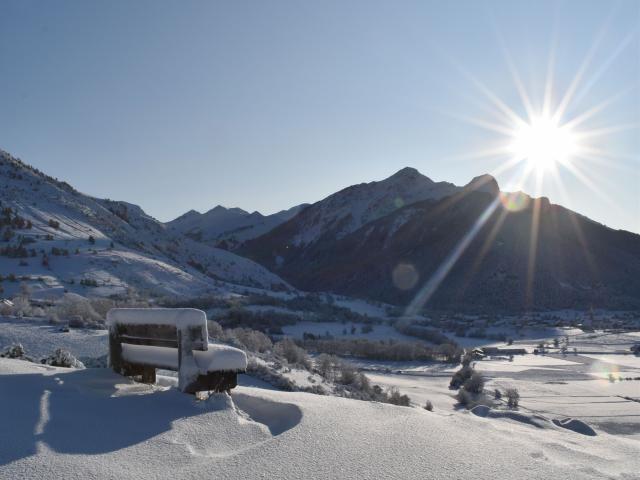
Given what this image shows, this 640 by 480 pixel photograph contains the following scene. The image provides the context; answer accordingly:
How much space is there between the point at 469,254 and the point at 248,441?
2149 inches

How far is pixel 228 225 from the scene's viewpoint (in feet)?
391

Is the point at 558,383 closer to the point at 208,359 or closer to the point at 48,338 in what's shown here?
the point at 48,338

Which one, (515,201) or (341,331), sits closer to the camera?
(341,331)

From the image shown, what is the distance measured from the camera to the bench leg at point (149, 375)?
5.59m

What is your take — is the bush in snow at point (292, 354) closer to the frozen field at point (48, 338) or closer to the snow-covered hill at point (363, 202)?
the frozen field at point (48, 338)

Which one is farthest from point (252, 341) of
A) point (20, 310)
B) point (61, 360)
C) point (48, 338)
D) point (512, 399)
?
point (61, 360)

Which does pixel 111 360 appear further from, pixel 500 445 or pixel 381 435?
pixel 500 445

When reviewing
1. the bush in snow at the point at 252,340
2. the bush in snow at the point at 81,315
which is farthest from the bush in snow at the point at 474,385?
the bush in snow at the point at 81,315

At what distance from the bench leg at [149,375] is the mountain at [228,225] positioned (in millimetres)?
97580

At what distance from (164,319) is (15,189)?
30.0 m

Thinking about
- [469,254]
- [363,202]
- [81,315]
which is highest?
[363,202]

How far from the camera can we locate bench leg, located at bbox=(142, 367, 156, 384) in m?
5.59

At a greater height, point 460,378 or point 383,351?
point 460,378

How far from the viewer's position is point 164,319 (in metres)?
5.07
